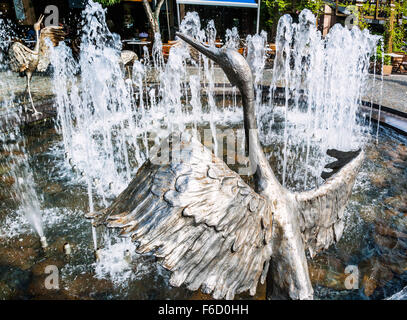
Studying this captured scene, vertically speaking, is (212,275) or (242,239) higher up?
(242,239)

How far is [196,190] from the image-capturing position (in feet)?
4.97

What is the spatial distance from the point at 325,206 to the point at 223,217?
0.94 m

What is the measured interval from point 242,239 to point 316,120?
528 cm

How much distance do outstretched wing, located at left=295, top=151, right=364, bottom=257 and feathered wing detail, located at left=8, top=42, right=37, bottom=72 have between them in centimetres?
577

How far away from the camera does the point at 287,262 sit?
195cm

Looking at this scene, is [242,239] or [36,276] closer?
[242,239]

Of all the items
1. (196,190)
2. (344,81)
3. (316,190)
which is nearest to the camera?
(196,190)

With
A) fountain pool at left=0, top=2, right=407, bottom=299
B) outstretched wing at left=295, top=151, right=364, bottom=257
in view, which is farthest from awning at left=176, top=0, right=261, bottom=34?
outstretched wing at left=295, top=151, right=364, bottom=257

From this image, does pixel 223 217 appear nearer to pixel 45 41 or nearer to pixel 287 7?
pixel 45 41

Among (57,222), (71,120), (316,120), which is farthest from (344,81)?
(57,222)

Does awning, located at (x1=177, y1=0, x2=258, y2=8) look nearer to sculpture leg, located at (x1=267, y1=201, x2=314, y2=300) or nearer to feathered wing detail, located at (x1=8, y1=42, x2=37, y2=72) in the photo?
feathered wing detail, located at (x1=8, y1=42, x2=37, y2=72)

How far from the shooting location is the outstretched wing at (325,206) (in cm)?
209

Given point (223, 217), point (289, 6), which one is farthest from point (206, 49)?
point (289, 6)
